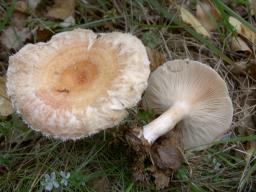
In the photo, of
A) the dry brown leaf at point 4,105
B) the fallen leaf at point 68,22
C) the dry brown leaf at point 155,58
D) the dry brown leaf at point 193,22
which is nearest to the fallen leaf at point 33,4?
the fallen leaf at point 68,22

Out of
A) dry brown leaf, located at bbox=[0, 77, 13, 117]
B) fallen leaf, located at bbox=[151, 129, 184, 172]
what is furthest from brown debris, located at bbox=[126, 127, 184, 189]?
dry brown leaf, located at bbox=[0, 77, 13, 117]

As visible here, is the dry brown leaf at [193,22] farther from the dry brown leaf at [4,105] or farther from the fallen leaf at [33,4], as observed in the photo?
the dry brown leaf at [4,105]

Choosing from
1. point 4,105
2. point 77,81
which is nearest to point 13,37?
point 4,105

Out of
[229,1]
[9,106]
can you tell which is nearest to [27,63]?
[9,106]

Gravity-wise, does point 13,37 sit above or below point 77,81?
below

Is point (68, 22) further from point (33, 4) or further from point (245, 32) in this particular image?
point (245, 32)
